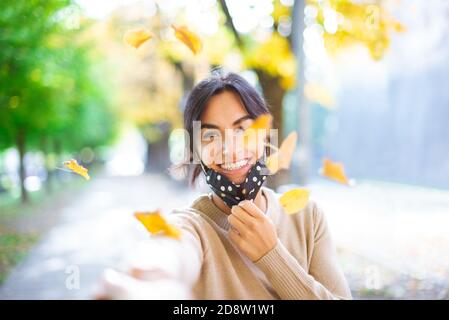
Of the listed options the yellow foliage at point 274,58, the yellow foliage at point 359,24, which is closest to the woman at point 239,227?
the yellow foliage at point 359,24

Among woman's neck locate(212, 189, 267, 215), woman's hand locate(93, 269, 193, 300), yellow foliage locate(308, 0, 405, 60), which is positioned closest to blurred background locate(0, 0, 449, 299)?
yellow foliage locate(308, 0, 405, 60)

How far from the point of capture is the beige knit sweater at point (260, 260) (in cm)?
148

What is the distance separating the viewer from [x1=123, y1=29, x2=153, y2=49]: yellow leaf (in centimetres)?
212

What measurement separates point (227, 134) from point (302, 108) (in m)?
3.40

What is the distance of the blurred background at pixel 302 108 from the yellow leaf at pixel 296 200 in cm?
55

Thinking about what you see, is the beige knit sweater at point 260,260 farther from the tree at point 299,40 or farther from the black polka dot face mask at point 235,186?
the tree at point 299,40

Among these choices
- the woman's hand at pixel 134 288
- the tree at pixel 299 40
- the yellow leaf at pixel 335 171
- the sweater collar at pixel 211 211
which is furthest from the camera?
the tree at pixel 299 40

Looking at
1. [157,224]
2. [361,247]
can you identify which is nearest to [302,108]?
[361,247]

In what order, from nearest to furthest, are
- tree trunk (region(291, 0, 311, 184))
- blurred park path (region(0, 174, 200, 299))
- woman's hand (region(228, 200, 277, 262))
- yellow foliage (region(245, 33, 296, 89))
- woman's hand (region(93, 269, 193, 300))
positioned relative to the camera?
woman's hand (region(93, 269, 193, 300)) → woman's hand (region(228, 200, 277, 262)) → tree trunk (region(291, 0, 311, 184)) → yellow foliage (region(245, 33, 296, 89)) → blurred park path (region(0, 174, 200, 299))

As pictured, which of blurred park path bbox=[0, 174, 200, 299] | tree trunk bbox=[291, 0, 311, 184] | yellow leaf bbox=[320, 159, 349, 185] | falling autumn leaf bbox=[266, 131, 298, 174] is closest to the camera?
falling autumn leaf bbox=[266, 131, 298, 174]

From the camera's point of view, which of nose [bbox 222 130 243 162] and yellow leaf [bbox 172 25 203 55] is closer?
nose [bbox 222 130 243 162]

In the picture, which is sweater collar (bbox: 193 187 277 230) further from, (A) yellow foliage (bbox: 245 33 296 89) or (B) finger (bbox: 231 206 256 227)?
(A) yellow foliage (bbox: 245 33 296 89)

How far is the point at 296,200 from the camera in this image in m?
1.77
